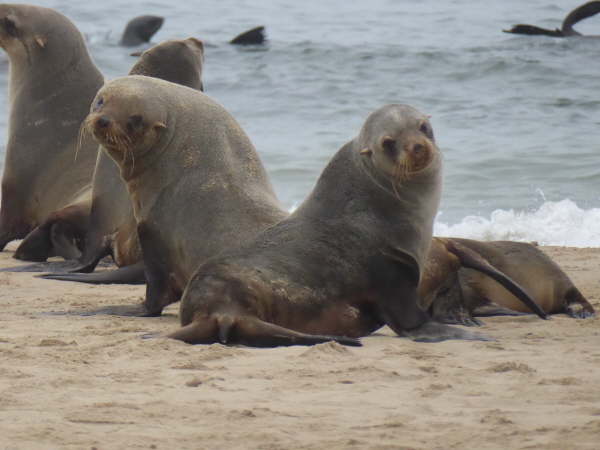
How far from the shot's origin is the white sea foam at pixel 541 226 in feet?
34.1

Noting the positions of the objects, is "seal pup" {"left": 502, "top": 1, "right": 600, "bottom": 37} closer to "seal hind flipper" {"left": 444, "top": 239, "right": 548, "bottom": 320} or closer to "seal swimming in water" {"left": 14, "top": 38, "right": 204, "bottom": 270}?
"seal swimming in water" {"left": 14, "top": 38, "right": 204, "bottom": 270}

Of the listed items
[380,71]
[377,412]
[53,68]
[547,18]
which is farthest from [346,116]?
[377,412]

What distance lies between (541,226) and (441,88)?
25.7 ft

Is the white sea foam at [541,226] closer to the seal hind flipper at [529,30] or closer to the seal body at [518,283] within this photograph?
the seal body at [518,283]

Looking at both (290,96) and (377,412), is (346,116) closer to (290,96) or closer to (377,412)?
(290,96)

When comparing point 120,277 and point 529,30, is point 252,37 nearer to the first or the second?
point 529,30

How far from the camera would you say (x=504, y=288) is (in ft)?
20.2

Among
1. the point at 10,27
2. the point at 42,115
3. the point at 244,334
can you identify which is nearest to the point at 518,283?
the point at 244,334

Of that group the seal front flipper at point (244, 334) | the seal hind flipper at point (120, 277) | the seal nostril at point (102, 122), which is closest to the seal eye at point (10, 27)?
the seal hind flipper at point (120, 277)

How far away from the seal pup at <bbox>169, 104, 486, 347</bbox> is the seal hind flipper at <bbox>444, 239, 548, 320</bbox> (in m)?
0.43

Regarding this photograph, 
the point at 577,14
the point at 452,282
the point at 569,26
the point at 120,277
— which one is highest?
the point at 452,282

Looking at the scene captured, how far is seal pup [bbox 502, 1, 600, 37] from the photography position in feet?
69.1

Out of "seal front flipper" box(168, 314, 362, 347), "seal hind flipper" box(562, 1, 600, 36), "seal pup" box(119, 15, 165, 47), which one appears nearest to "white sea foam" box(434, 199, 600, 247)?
"seal front flipper" box(168, 314, 362, 347)

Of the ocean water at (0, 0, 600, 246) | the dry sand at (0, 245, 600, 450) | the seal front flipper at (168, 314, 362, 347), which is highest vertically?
the dry sand at (0, 245, 600, 450)
